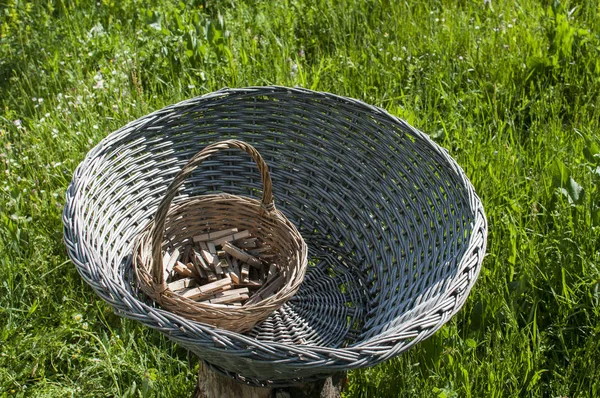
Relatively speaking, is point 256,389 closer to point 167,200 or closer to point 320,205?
point 167,200

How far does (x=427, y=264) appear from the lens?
2.05 meters

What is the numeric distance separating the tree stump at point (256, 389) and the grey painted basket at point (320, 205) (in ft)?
0.27

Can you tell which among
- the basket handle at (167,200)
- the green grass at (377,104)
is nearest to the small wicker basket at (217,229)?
the basket handle at (167,200)

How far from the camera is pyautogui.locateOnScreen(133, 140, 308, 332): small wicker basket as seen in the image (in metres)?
1.87

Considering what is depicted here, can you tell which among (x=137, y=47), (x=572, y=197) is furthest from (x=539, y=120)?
(x=137, y=47)

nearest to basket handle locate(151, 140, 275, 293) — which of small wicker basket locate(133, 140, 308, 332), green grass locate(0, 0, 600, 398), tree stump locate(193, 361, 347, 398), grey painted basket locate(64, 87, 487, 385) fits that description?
small wicker basket locate(133, 140, 308, 332)

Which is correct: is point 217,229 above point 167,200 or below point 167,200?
below

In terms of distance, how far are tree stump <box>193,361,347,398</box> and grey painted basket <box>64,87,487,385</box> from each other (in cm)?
8

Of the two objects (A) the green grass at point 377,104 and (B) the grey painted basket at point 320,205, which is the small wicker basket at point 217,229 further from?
(A) the green grass at point 377,104

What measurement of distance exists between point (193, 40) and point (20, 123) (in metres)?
0.86

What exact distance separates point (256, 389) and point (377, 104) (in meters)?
1.66

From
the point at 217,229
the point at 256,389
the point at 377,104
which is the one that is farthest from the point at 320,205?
the point at 377,104

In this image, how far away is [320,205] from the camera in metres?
2.47

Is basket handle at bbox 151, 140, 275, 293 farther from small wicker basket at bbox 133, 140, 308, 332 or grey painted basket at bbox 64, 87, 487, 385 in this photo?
grey painted basket at bbox 64, 87, 487, 385
